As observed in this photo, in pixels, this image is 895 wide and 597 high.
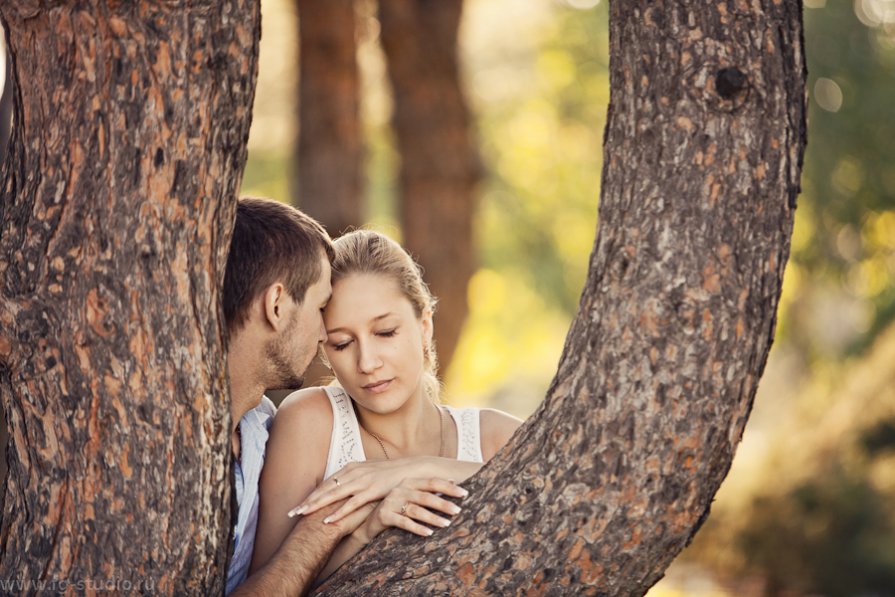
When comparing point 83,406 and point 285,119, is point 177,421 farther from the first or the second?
point 285,119

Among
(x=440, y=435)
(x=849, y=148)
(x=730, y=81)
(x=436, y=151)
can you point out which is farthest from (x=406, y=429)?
(x=849, y=148)

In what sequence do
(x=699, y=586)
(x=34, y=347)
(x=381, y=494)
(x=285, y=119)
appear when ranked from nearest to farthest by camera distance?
(x=34, y=347)
(x=381, y=494)
(x=699, y=586)
(x=285, y=119)

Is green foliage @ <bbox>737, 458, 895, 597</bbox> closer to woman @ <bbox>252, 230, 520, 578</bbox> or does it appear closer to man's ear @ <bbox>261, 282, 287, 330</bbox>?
woman @ <bbox>252, 230, 520, 578</bbox>

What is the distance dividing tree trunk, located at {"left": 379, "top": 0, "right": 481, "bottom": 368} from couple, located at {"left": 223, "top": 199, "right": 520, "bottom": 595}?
5.67m

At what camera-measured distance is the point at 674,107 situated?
2.69 m

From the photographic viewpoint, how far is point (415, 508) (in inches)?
115

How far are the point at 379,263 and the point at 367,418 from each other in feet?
1.78

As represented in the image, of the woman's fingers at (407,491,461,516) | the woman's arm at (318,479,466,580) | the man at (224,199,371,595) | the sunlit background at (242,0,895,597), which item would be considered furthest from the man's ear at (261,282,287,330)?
the sunlit background at (242,0,895,597)

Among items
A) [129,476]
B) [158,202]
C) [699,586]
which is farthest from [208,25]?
[699,586]

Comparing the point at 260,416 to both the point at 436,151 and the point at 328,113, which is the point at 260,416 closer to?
the point at 328,113

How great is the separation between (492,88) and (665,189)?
16559mm

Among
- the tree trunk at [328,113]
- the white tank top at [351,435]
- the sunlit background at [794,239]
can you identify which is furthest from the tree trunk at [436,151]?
the white tank top at [351,435]

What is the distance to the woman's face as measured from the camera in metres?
3.76

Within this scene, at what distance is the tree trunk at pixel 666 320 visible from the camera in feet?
8.69
